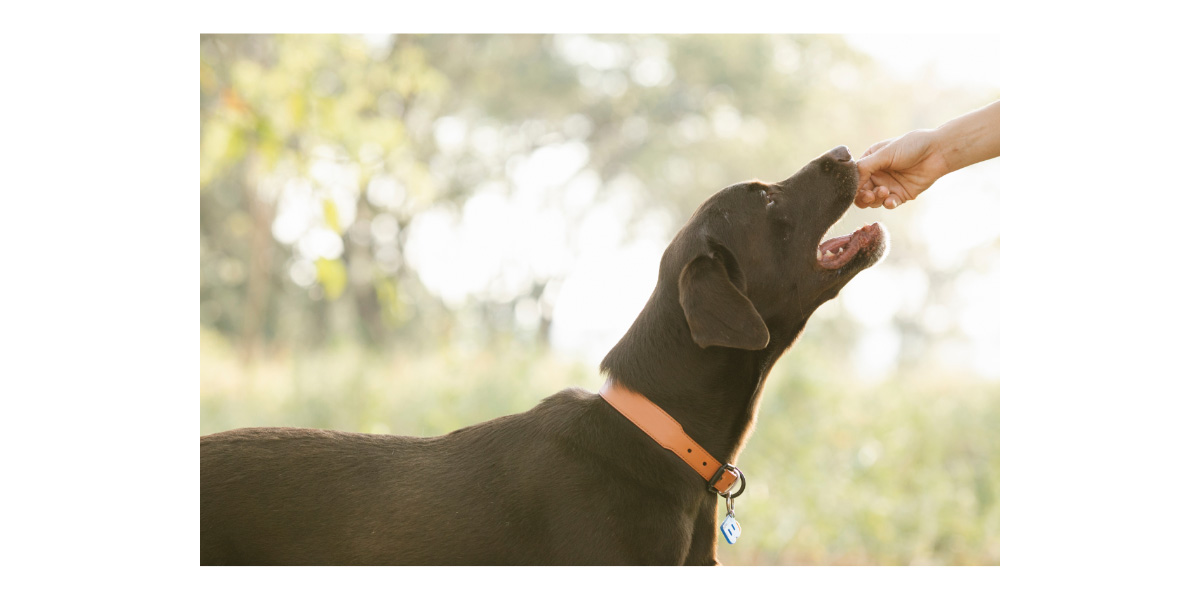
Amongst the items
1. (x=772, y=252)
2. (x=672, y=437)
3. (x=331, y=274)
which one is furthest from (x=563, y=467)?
(x=331, y=274)

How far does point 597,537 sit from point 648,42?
546 inches

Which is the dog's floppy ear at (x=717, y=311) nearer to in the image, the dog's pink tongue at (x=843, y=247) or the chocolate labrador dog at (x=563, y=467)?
the chocolate labrador dog at (x=563, y=467)

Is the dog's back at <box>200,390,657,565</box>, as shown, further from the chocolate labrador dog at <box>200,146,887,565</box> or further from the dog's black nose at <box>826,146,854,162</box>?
the dog's black nose at <box>826,146,854,162</box>

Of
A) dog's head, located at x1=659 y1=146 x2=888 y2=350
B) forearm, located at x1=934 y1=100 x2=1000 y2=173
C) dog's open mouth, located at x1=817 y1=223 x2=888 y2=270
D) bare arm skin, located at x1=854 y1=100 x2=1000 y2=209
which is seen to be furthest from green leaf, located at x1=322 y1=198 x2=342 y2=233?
forearm, located at x1=934 y1=100 x2=1000 y2=173

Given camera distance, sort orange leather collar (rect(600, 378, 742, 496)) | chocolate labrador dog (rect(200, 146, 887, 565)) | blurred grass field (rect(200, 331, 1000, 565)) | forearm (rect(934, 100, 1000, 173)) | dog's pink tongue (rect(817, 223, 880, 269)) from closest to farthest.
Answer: chocolate labrador dog (rect(200, 146, 887, 565))
orange leather collar (rect(600, 378, 742, 496))
dog's pink tongue (rect(817, 223, 880, 269))
forearm (rect(934, 100, 1000, 173))
blurred grass field (rect(200, 331, 1000, 565))

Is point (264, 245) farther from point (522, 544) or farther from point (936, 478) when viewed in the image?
point (522, 544)

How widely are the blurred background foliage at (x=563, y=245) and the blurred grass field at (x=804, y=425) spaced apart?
0.09ft

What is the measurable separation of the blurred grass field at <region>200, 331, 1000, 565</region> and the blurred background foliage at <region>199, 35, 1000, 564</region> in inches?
1.1

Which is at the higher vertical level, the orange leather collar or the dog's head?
the dog's head

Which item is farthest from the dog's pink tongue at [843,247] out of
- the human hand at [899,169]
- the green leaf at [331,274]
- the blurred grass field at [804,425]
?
the blurred grass field at [804,425]

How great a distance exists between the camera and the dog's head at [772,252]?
313 cm

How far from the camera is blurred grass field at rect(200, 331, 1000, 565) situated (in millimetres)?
7043

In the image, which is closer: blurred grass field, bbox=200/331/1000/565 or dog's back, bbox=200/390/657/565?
dog's back, bbox=200/390/657/565

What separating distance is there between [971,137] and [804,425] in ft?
16.9
